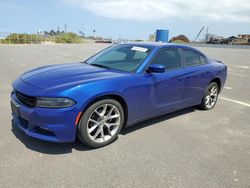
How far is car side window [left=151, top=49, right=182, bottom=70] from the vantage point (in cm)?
414

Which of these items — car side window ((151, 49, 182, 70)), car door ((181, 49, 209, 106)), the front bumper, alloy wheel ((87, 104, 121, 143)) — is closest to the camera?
the front bumper

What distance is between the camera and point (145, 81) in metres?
3.73

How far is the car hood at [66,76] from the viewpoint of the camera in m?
3.20

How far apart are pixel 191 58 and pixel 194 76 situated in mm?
419

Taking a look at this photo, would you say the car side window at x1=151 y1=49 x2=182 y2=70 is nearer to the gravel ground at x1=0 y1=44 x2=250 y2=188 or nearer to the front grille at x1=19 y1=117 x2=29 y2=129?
the gravel ground at x1=0 y1=44 x2=250 y2=188

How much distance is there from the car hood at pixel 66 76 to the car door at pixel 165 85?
53 centimetres

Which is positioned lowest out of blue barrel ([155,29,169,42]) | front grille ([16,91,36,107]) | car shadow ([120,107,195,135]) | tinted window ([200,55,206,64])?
car shadow ([120,107,195,135])

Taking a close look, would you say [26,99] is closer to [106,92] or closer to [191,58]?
[106,92]

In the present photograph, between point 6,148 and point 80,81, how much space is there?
4.37 feet

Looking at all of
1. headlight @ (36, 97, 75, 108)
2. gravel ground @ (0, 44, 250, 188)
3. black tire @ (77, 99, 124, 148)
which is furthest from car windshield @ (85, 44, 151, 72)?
Result: headlight @ (36, 97, 75, 108)

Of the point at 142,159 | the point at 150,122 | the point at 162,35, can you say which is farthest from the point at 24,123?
the point at 162,35

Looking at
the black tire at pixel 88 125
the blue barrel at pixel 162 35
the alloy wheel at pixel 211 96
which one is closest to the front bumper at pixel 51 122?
the black tire at pixel 88 125

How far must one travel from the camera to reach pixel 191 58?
16.1ft

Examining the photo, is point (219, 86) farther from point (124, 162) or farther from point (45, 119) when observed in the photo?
point (45, 119)
